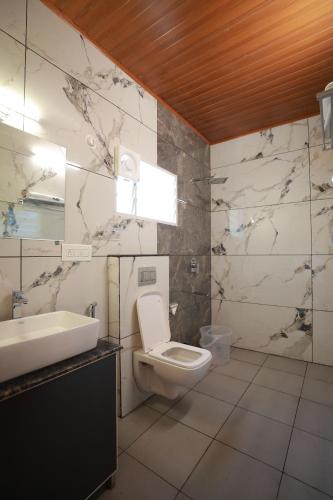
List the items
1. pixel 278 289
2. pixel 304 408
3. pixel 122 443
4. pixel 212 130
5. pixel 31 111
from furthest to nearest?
pixel 212 130
pixel 278 289
pixel 304 408
pixel 122 443
pixel 31 111

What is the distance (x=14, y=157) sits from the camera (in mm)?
1256

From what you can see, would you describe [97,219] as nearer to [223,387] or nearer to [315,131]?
[223,387]

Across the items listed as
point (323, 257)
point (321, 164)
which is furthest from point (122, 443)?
point (321, 164)

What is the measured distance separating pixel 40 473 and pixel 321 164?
3.21m

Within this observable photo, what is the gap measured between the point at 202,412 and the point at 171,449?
0.41 meters

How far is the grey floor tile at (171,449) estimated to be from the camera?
1.29 m

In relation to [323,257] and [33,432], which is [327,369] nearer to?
[323,257]

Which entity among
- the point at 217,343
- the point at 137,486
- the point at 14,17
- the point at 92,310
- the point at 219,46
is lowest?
the point at 137,486

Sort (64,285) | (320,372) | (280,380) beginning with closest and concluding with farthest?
(64,285), (280,380), (320,372)

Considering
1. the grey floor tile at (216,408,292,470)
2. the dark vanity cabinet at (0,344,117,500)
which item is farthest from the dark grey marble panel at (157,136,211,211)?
the grey floor tile at (216,408,292,470)

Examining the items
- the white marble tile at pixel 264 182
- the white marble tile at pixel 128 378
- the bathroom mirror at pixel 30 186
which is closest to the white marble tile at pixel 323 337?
the white marble tile at pixel 264 182

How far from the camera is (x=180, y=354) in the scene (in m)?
1.91

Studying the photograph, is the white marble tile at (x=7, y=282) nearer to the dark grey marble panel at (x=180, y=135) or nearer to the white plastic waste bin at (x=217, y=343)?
the dark grey marble panel at (x=180, y=135)

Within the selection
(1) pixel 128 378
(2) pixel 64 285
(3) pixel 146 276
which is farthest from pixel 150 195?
(1) pixel 128 378
